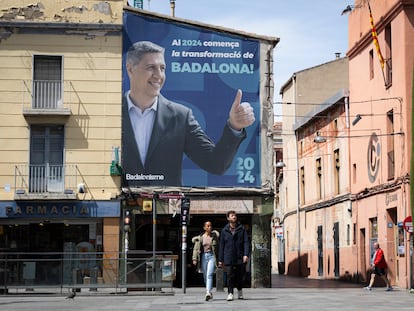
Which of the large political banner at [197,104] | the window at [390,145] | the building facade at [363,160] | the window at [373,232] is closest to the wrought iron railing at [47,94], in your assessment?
the large political banner at [197,104]

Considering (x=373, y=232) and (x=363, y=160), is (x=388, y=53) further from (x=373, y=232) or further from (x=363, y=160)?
(x=373, y=232)

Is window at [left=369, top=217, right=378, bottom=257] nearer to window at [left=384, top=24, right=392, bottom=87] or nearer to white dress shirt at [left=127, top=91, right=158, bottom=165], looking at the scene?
window at [left=384, top=24, right=392, bottom=87]

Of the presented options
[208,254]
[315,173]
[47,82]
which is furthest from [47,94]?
[315,173]

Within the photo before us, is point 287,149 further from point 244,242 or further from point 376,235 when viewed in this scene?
point 244,242

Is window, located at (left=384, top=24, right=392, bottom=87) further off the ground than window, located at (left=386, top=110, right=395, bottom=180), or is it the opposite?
window, located at (left=384, top=24, right=392, bottom=87)

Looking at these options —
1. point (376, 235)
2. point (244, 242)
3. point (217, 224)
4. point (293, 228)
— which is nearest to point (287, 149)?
point (293, 228)

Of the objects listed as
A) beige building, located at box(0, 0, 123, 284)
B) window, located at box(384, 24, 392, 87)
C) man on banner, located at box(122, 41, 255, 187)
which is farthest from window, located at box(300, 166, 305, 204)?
beige building, located at box(0, 0, 123, 284)

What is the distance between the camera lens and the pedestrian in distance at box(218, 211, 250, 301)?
64.4 feet

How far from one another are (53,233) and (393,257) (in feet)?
39.4

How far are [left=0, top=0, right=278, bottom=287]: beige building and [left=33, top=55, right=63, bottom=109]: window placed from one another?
1.3 inches

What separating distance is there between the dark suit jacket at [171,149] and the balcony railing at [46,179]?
179 centimetres

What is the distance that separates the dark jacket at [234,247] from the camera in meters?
19.6

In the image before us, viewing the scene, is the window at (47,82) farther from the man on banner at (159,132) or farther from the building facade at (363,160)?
the building facade at (363,160)

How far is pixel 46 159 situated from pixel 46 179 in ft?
2.21
